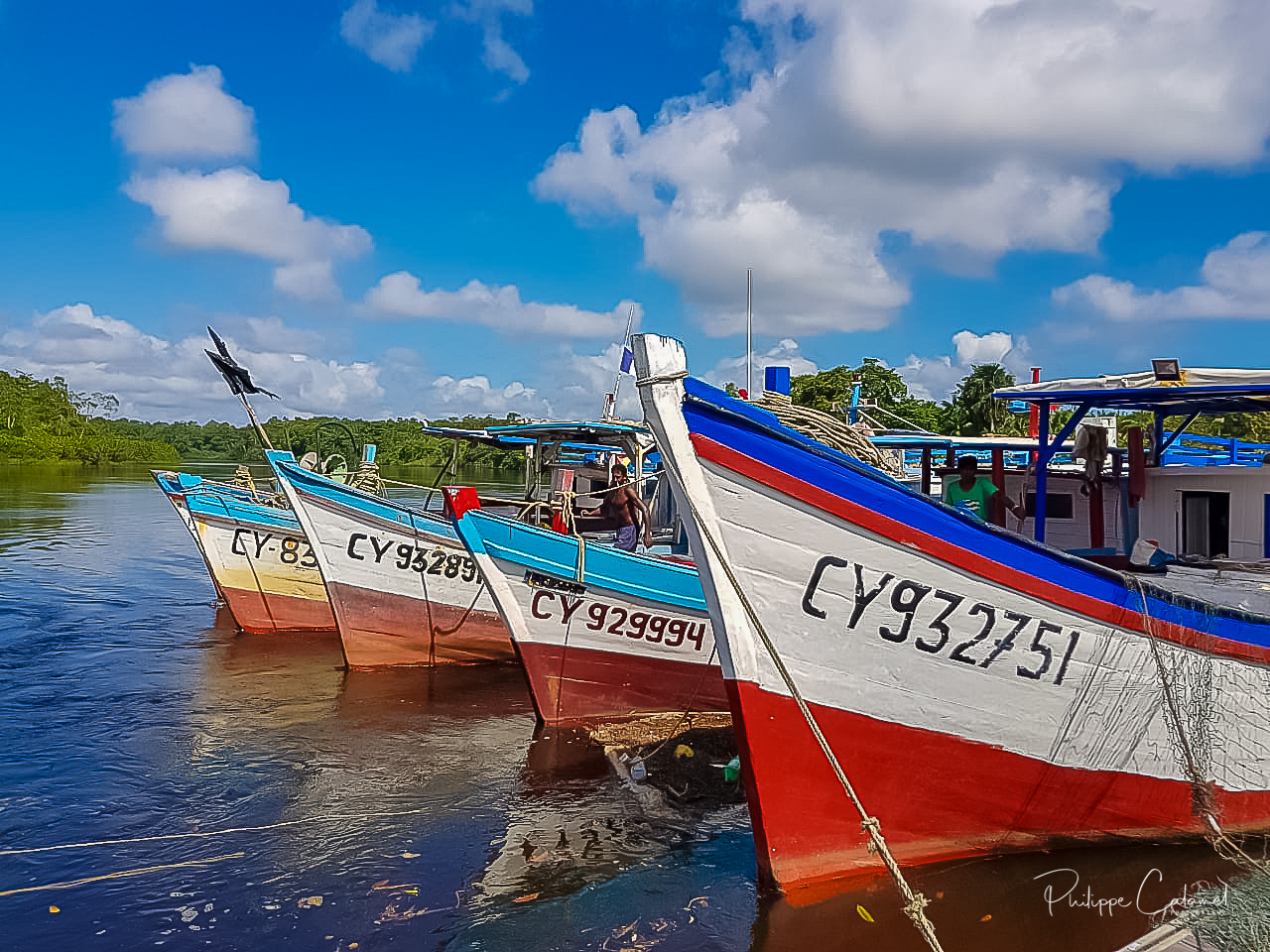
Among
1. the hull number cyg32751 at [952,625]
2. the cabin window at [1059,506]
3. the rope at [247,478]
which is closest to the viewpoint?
the hull number cyg32751 at [952,625]

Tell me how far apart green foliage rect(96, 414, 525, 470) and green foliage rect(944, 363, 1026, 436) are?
1833 centimetres

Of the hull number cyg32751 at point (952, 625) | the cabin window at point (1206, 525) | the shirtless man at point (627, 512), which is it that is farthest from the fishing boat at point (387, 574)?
the cabin window at point (1206, 525)

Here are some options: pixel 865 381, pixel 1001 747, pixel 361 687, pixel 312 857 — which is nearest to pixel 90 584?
pixel 361 687

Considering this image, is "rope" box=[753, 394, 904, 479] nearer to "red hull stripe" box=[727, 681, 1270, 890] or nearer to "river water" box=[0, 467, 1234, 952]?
"red hull stripe" box=[727, 681, 1270, 890]

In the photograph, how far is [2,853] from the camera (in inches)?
250

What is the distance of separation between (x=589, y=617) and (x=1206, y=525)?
5.21 m

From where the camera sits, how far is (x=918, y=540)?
483cm

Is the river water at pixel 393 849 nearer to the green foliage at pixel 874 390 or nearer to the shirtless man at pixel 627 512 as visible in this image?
the shirtless man at pixel 627 512

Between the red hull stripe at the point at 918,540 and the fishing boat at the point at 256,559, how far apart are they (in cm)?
1112

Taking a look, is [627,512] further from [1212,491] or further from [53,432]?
[53,432]

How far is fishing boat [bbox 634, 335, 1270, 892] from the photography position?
4.76 m

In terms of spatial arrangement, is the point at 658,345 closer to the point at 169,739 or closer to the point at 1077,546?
the point at 1077,546

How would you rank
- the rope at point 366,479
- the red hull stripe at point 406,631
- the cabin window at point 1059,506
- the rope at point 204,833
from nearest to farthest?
1. the rope at point 204,833
2. the cabin window at point 1059,506
3. the red hull stripe at point 406,631
4. the rope at point 366,479

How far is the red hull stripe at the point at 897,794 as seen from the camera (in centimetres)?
499
